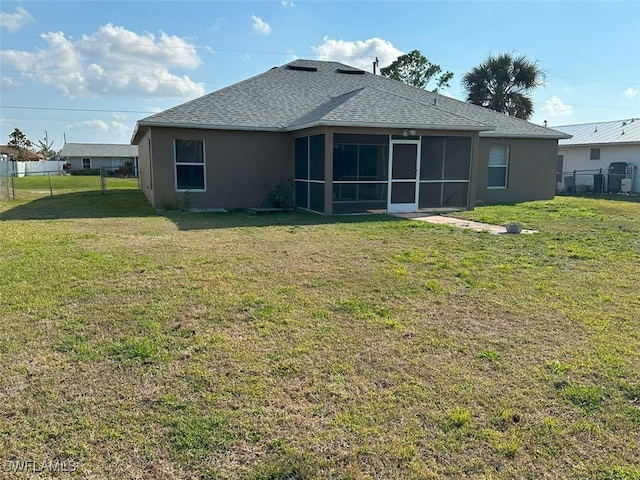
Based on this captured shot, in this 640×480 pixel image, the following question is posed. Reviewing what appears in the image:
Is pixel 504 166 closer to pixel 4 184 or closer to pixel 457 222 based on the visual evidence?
pixel 457 222

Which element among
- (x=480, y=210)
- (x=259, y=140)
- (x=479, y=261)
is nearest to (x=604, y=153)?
(x=480, y=210)

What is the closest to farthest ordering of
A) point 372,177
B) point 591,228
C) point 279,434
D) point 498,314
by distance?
point 279,434 < point 498,314 < point 591,228 < point 372,177

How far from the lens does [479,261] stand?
7.18 meters

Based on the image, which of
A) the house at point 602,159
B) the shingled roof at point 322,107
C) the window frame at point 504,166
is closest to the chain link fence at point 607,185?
Answer: the house at point 602,159

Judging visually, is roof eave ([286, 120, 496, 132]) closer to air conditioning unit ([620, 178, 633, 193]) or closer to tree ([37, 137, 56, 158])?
air conditioning unit ([620, 178, 633, 193])

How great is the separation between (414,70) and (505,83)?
36.6 feet

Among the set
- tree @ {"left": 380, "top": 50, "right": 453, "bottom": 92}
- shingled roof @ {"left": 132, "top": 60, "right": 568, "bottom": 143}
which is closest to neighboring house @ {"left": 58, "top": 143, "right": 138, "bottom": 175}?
tree @ {"left": 380, "top": 50, "right": 453, "bottom": 92}

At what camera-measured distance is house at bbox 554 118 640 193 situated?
937 inches

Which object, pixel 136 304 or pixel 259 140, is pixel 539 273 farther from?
pixel 259 140

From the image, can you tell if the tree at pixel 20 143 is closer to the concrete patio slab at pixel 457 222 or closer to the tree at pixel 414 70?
the tree at pixel 414 70

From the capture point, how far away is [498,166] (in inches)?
698

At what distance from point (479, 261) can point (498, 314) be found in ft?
8.00

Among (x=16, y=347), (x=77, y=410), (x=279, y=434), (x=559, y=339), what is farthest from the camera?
(x=559, y=339)

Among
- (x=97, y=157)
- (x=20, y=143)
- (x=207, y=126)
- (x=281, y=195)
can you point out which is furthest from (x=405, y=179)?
(x=20, y=143)
